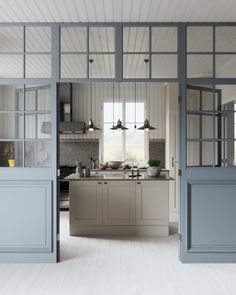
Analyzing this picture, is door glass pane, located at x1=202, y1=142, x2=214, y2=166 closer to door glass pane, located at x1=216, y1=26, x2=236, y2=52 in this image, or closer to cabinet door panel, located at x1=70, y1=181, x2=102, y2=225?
door glass pane, located at x1=216, y1=26, x2=236, y2=52

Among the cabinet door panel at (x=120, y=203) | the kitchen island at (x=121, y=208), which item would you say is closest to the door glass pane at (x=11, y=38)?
the kitchen island at (x=121, y=208)

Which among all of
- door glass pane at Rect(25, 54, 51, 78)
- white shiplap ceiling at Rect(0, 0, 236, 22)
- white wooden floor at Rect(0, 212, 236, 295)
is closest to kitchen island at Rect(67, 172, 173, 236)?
white wooden floor at Rect(0, 212, 236, 295)

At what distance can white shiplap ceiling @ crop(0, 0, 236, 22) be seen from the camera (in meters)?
3.40

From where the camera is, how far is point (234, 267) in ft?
12.3

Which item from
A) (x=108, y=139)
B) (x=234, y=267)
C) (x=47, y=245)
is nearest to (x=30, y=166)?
(x=47, y=245)

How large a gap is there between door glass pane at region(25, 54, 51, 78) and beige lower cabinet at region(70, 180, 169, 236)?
2.16 m

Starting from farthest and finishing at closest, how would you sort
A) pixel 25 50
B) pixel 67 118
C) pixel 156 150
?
pixel 156 150
pixel 67 118
pixel 25 50

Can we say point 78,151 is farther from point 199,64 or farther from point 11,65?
point 199,64

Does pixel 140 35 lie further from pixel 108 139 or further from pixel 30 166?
pixel 108 139

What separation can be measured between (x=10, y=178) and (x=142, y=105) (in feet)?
16.7

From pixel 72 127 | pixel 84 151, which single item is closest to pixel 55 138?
pixel 72 127

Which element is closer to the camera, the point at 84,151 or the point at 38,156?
the point at 38,156

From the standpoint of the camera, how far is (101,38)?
4.53 meters

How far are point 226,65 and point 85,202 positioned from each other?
10.7 feet
